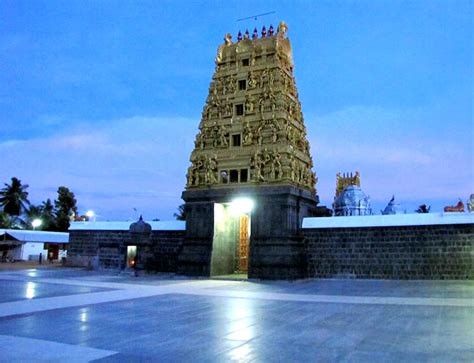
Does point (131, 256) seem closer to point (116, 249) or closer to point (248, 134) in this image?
point (116, 249)

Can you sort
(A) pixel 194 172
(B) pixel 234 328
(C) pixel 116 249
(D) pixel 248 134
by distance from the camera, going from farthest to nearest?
1. (C) pixel 116 249
2. (A) pixel 194 172
3. (D) pixel 248 134
4. (B) pixel 234 328

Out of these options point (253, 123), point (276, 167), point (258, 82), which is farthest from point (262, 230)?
point (258, 82)

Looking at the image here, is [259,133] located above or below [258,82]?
below

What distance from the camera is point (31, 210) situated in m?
52.2

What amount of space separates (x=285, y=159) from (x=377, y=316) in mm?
12178

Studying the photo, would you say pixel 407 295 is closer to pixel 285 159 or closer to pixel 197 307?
pixel 197 307

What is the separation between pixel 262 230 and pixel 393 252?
239 inches

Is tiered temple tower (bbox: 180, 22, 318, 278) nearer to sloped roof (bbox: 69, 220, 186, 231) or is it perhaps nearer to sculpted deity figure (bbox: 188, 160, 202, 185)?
sculpted deity figure (bbox: 188, 160, 202, 185)

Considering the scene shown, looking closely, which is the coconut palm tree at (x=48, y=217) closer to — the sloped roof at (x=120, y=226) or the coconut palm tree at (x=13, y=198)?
the coconut palm tree at (x=13, y=198)

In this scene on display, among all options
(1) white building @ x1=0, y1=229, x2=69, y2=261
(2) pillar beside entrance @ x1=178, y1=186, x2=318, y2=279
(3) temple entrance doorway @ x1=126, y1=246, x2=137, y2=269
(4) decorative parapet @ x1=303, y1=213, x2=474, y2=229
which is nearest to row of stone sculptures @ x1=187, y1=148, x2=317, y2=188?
(2) pillar beside entrance @ x1=178, y1=186, x2=318, y2=279

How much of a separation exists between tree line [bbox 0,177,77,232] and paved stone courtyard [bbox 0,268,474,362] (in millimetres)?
41286

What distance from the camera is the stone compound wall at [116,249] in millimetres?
23203

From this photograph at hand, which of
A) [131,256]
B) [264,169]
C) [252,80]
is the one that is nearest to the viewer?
[264,169]

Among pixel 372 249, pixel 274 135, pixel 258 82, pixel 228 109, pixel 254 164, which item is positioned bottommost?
pixel 372 249
